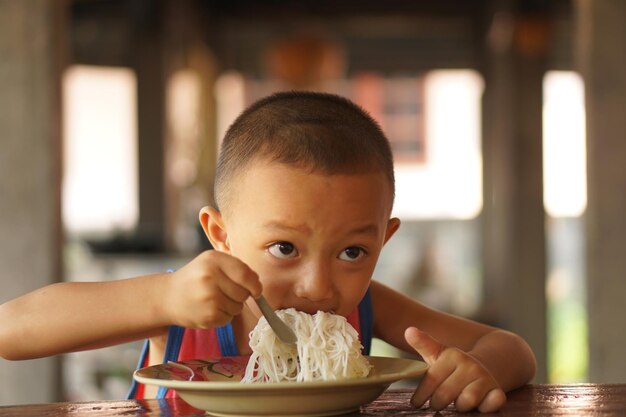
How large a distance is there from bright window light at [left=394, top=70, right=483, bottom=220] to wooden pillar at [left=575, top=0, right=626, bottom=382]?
402 inches

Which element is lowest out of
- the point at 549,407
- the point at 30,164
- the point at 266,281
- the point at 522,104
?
the point at 549,407

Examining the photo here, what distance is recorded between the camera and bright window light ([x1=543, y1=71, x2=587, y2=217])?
12711 mm

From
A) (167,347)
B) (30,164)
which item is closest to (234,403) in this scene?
(167,347)

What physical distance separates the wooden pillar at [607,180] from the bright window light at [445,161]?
1022cm

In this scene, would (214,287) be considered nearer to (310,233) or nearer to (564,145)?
(310,233)

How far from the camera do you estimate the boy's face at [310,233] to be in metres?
1.25

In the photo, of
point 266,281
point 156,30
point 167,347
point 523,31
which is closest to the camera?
point 266,281

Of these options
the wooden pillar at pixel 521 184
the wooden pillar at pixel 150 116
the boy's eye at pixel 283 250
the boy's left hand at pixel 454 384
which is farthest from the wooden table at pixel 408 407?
the wooden pillar at pixel 150 116

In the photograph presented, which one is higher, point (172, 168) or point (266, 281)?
point (172, 168)

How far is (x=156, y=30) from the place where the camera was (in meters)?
9.32

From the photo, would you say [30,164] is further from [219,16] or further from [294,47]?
[219,16]

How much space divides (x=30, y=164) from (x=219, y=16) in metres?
7.13

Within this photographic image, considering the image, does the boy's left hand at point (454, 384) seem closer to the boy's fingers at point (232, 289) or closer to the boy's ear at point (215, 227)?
the boy's fingers at point (232, 289)

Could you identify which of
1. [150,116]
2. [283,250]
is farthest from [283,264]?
[150,116]
